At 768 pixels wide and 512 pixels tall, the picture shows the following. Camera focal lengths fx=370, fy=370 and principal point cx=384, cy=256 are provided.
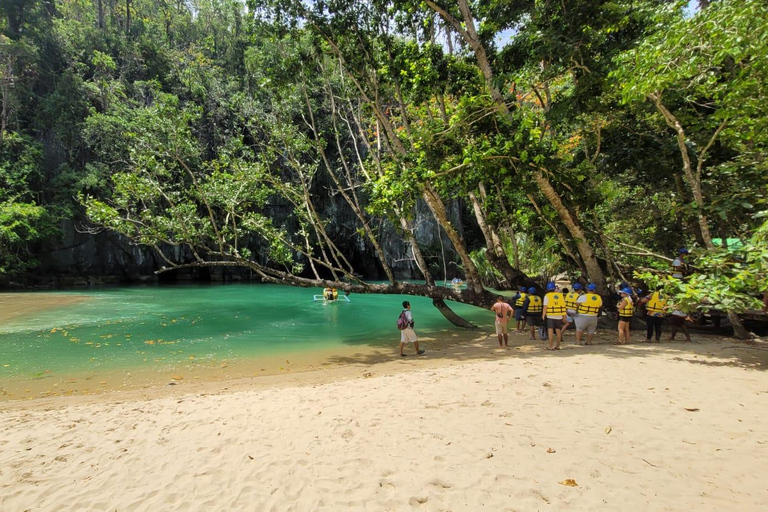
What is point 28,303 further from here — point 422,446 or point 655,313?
point 655,313

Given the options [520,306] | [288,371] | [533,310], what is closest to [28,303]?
[288,371]

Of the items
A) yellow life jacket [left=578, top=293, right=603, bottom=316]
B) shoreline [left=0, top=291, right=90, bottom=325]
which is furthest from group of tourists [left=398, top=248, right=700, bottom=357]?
shoreline [left=0, top=291, right=90, bottom=325]

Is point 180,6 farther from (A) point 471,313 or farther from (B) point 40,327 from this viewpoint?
(A) point 471,313

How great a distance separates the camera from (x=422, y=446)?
3146mm

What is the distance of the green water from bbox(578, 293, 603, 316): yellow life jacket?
4.38 meters

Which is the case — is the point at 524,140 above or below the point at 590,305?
above

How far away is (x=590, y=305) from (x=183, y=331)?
10.8 m

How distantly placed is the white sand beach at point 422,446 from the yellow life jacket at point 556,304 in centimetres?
205

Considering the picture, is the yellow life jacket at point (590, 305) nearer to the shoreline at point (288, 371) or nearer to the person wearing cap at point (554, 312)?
the person wearing cap at point (554, 312)

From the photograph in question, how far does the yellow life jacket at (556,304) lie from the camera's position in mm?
7219

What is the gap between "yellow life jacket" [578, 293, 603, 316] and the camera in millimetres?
7332

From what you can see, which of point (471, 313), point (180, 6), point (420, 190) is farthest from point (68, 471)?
point (180, 6)

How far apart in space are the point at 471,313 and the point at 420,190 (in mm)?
8800

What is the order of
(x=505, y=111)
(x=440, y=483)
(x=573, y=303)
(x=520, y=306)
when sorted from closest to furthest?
(x=440, y=483)
(x=505, y=111)
(x=573, y=303)
(x=520, y=306)
